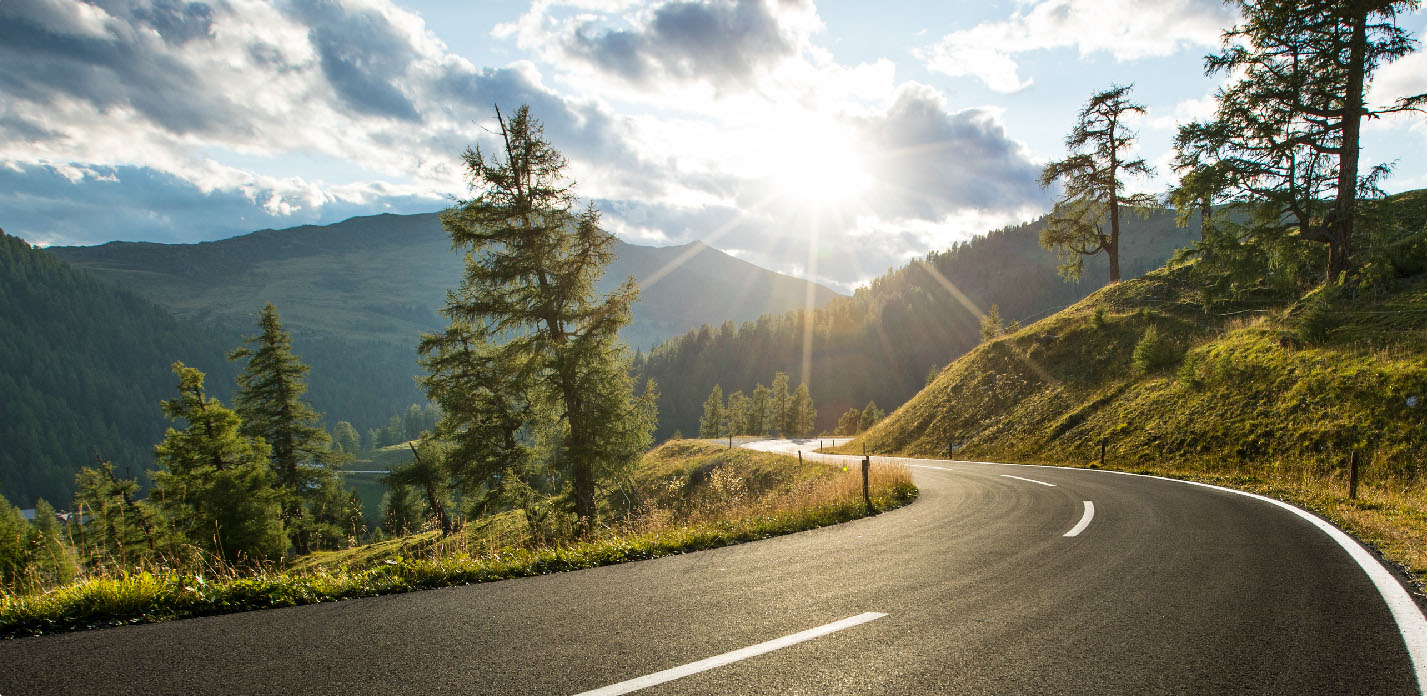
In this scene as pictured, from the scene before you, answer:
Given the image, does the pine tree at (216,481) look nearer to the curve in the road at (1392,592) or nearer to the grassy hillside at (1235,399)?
the curve in the road at (1392,592)

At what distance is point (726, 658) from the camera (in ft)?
12.2

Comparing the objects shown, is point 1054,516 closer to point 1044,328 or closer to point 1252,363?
point 1252,363

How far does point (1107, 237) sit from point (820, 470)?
23.4 m

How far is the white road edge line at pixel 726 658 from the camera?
3305 millimetres

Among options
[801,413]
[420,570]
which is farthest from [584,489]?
[801,413]

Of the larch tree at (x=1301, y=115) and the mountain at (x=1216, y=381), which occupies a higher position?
the larch tree at (x=1301, y=115)

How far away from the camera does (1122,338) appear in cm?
2631

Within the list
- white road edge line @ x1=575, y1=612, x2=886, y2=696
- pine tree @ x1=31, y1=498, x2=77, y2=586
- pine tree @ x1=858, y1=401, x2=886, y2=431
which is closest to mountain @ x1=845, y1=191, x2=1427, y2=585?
white road edge line @ x1=575, y1=612, x2=886, y2=696

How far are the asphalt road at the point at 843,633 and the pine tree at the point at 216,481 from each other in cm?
1800

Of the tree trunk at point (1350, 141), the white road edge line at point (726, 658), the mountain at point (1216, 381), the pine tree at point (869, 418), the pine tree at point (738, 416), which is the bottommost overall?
the pine tree at point (738, 416)

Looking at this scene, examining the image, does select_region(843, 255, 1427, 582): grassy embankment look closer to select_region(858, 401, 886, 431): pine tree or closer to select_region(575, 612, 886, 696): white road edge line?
select_region(575, 612, 886, 696): white road edge line

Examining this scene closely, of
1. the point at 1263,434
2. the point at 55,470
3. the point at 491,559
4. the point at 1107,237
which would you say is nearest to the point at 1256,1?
the point at 1263,434

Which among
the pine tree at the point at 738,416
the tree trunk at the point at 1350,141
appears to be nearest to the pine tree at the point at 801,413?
the pine tree at the point at 738,416

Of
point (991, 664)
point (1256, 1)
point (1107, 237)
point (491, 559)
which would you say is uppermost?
point (1256, 1)
